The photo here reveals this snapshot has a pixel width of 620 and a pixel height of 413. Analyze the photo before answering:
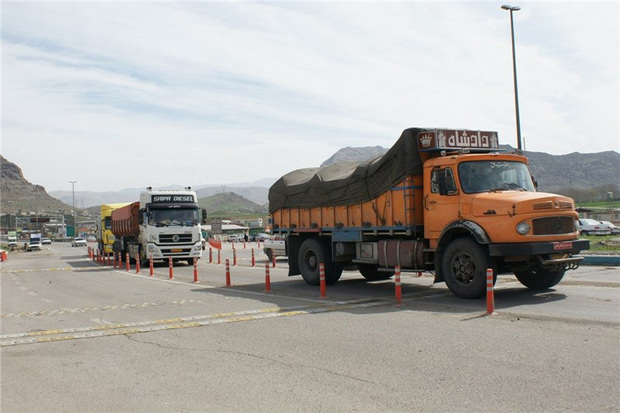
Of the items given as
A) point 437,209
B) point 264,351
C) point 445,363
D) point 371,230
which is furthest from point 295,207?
point 445,363

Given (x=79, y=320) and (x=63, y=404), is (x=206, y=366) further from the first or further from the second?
(x=79, y=320)

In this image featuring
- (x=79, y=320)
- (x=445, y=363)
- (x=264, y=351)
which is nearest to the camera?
(x=445, y=363)

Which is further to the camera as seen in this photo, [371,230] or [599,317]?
[371,230]

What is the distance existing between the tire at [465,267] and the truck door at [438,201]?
0.59m

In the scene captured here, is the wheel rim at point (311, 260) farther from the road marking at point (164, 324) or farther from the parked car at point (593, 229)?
the parked car at point (593, 229)

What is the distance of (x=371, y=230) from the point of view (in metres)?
15.1

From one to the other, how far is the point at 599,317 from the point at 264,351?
5594 mm

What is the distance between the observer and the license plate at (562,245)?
1187 centimetres

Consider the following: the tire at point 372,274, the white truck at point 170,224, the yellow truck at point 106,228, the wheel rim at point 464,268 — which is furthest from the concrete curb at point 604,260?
the yellow truck at point 106,228

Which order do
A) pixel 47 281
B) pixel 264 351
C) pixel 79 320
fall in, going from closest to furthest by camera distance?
pixel 264 351
pixel 79 320
pixel 47 281

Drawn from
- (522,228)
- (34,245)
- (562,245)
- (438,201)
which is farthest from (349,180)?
(34,245)

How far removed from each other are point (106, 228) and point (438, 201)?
3351 cm

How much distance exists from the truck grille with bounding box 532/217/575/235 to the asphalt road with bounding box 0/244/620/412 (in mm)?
1393

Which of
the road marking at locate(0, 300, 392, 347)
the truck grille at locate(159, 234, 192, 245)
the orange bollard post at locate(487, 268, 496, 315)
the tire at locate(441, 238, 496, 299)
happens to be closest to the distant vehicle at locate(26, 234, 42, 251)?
the truck grille at locate(159, 234, 192, 245)
